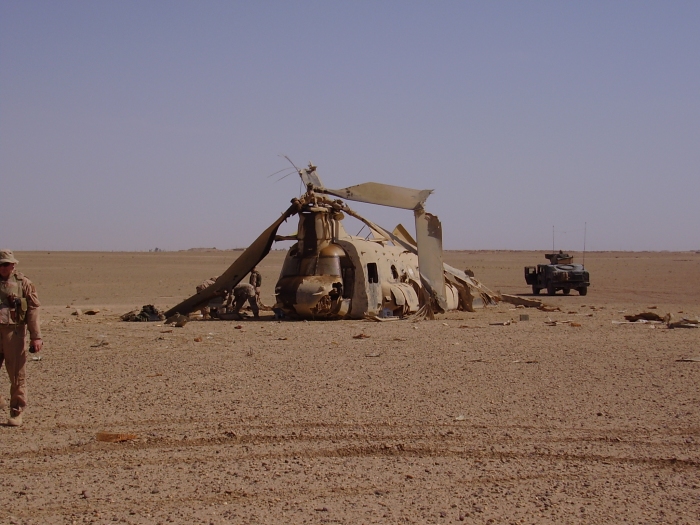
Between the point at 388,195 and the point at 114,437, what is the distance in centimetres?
1191

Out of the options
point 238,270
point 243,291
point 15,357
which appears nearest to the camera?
point 15,357

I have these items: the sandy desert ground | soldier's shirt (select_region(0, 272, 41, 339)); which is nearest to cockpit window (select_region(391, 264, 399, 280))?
the sandy desert ground

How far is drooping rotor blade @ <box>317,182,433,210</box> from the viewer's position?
61.9 feet

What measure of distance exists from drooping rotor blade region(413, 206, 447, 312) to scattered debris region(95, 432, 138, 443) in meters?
11.5

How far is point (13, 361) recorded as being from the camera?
8.42 metres

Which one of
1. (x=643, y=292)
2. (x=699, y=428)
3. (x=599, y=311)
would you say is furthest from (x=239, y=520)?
(x=643, y=292)

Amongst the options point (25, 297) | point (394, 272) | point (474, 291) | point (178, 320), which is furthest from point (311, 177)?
point (25, 297)

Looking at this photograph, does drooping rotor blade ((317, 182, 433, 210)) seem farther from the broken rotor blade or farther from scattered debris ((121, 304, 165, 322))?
scattered debris ((121, 304, 165, 322))

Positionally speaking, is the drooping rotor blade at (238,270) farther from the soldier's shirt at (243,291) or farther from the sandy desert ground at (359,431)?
the sandy desert ground at (359,431)

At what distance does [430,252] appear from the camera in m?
19.0

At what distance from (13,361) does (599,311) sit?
676 inches

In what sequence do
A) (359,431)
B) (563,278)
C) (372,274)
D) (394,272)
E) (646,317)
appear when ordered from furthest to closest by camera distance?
Result: (563,278) → (394,272) → (372,274) → (646,317) → (359,431)

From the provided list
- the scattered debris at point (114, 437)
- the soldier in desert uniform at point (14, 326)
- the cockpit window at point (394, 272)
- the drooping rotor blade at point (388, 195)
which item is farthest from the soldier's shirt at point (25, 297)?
the cockpit window at point (394, 272)

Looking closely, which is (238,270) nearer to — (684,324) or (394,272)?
(394,272)
